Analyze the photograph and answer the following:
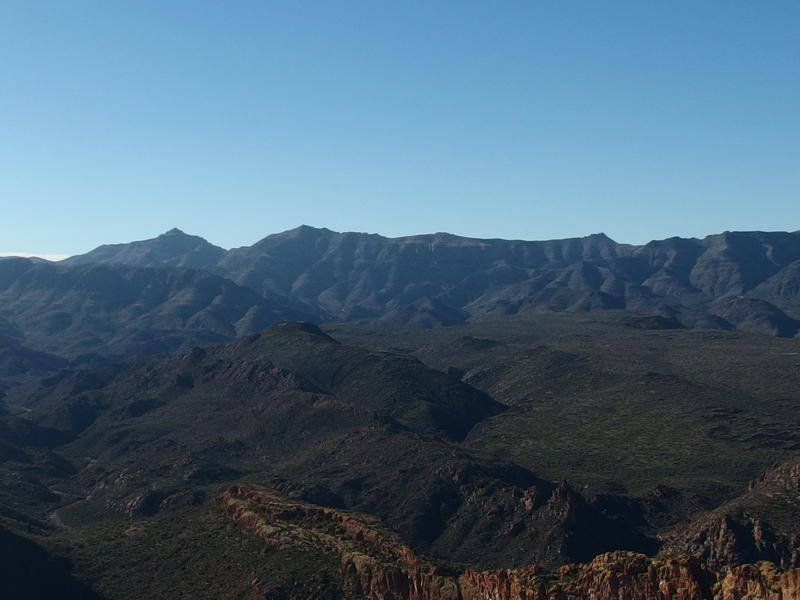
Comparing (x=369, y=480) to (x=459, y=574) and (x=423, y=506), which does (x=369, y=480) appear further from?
(x=459, y=574)

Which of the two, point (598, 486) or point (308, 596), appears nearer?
point (308, 596)

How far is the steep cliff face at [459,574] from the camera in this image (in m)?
50.3

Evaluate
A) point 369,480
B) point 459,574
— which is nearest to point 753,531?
point 459,574

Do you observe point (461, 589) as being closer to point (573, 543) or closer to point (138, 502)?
point (573, 543)

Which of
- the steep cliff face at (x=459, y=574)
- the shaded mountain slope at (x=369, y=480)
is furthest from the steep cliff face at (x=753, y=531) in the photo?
the steep cliff face at (x=459, y=574)

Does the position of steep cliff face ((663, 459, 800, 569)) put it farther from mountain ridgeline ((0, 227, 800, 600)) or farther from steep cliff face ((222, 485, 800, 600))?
steep cliff face ((222, 485, 800, 600))

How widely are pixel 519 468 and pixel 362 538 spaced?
77767 mm

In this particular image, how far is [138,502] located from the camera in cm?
14862

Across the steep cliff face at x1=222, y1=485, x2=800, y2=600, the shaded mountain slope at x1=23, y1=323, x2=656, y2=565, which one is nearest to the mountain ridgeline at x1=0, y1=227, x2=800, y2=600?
the steep cliff face at x1=222, y1=485, x2=800, y2=600

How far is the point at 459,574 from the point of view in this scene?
70.7 metres

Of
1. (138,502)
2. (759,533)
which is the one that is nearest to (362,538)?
(759,533)

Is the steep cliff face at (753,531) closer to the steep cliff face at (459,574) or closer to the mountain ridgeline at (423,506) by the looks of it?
the mountain ridgeline at (423,506)

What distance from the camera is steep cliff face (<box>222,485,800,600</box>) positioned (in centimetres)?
5028

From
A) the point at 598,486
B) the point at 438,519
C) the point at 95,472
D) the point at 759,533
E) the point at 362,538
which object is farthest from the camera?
the point at 95,472
